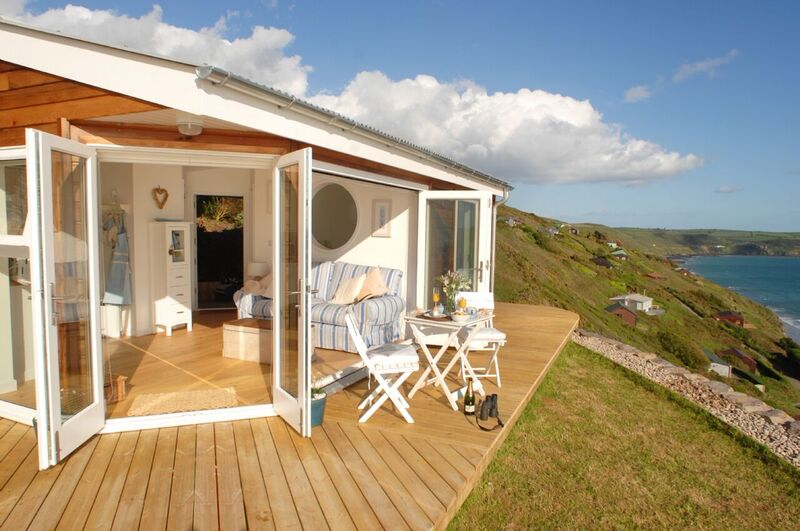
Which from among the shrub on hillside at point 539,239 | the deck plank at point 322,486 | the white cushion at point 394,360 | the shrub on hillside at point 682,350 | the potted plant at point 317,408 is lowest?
the shrub on hillside at point 682,350

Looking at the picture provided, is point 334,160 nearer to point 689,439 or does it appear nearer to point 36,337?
point 36,337

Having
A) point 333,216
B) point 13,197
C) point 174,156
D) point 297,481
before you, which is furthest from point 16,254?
point 333,216

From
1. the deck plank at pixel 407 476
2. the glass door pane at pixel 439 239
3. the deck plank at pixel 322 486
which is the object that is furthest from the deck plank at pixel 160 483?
the glass door pane at pixel 439 239

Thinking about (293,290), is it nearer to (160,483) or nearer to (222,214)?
(160,483)

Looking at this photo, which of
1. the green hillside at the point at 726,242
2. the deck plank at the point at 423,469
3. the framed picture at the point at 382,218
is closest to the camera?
the deck plank at the point at 423,469

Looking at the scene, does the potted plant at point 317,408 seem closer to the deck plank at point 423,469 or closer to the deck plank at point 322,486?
the deck plank at point 322,486

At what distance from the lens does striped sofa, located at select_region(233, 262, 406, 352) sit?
19.5ft

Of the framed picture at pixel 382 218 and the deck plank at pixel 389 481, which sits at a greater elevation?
the framed picture at pixel 382 218

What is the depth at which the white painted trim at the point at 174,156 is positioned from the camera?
368 centimetres

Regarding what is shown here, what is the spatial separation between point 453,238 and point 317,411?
3569 millimetres

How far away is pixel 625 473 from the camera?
3828 mm

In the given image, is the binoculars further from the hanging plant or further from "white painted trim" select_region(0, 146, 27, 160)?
the hanging plant

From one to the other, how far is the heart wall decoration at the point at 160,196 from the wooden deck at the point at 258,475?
3.63m

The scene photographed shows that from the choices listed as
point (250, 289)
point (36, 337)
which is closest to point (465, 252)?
point (250, 289)
